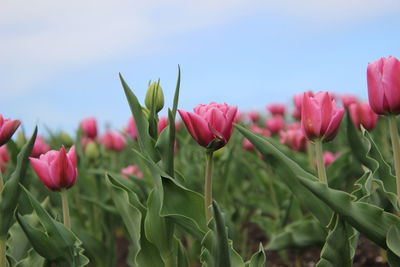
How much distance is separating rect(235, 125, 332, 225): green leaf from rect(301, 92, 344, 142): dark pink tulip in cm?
9

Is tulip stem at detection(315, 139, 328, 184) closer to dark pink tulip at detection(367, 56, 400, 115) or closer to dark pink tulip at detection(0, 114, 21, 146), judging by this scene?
dark pink tulip at detection(367, 56, 400, 115)

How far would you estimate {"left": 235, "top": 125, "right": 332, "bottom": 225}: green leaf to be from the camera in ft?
4.08

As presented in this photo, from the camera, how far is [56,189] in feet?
4.97

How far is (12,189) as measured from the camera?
1425mm

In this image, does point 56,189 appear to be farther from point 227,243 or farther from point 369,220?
point 369,220

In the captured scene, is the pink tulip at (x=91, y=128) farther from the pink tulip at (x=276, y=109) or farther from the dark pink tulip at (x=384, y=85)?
the dark pink tulip at (x=384, y=85)

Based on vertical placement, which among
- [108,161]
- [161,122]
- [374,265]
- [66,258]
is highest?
[161,122]

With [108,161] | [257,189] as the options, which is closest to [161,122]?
[257,189]

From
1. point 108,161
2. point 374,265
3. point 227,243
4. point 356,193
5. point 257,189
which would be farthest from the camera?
point 108,161

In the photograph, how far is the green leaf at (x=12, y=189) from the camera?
1.42 m

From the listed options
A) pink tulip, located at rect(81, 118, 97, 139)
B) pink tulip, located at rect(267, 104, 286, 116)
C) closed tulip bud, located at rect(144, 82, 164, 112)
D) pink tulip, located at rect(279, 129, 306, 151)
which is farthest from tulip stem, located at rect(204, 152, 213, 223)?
pink tulip, located at rect(267, 104, 286, 116)

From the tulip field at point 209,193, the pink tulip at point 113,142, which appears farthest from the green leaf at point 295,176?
the pink tulip at point 113,142

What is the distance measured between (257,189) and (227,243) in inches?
91.1

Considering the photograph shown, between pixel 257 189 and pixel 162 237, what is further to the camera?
pixel 257 189
